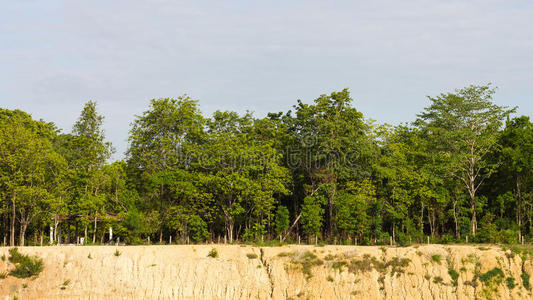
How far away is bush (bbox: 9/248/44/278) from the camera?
163 ft

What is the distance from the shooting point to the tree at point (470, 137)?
66.0 m

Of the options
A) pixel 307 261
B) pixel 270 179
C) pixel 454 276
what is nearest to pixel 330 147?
pixel 270 179

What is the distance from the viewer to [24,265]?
49719mm

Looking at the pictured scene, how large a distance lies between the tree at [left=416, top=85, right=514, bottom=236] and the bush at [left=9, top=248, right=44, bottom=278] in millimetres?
48107

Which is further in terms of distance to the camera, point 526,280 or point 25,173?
point 25,173

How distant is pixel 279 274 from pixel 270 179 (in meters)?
16.8

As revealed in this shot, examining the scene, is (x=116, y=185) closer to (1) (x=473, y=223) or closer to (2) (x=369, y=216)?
(2) (x=369, y=216)

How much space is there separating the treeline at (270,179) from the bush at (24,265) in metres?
9.88

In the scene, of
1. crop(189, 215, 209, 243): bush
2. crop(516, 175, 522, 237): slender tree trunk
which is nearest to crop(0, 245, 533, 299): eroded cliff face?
crop(189, 215, 209, 243): bush

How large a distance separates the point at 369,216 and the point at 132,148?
33226mm

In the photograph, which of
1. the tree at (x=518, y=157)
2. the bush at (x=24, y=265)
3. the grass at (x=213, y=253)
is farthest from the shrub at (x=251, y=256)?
the tree at (x=518, y=157)

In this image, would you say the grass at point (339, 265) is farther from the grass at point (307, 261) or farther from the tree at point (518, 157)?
the tree at point (518, 157)

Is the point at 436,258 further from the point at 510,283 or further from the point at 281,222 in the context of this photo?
the point at 281,222

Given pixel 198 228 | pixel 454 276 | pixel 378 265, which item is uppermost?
pixel 198 228
